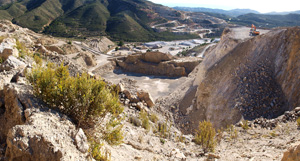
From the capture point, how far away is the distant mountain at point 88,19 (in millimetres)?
66812

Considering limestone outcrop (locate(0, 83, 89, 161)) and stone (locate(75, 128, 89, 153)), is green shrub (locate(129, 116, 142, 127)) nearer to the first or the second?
limestone outcrop (locate(0, 83, 89, 161))

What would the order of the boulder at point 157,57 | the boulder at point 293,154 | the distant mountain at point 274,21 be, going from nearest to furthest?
the boulder at point 293,154 < the boulder at point 157,57 < the distant mountain at point 274,21

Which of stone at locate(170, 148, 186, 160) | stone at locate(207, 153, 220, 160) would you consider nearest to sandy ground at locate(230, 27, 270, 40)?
stone at locate(207, 153, 220, 160)

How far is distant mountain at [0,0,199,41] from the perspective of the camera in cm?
6681

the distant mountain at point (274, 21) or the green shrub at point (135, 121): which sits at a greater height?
the distant mountain at point (274, 21)

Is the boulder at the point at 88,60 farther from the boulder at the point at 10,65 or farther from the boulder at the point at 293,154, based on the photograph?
the boulder at the point at 293,154

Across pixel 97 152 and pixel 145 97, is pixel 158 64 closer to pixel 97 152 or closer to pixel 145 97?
pixel 145 97

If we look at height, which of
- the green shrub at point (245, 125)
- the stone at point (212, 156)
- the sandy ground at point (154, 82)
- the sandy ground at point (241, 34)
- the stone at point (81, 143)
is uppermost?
the sandy ground at point (241, 34)

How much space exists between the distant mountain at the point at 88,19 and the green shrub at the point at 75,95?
198 feet

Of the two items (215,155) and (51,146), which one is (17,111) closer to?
(51,146)

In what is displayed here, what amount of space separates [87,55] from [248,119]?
92.0 ft

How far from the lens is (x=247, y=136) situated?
8352 millimetres

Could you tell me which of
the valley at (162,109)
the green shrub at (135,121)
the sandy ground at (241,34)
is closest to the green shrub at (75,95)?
the valley at (162,109)

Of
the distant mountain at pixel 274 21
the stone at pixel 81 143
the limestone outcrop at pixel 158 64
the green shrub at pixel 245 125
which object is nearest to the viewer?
the stone at pixel 81 143
